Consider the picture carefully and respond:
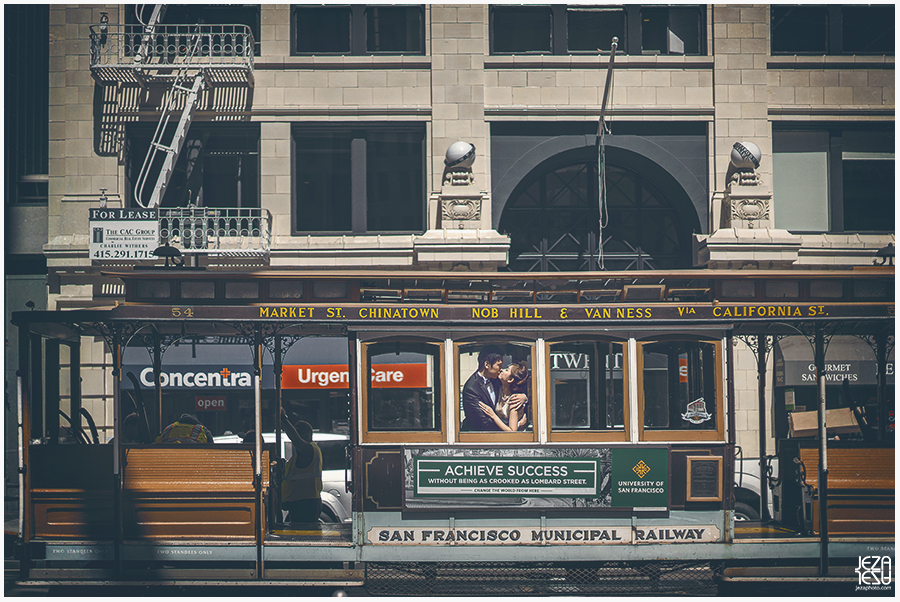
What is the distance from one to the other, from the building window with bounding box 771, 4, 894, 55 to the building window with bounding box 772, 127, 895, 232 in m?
1.46

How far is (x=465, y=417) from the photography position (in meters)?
7.94

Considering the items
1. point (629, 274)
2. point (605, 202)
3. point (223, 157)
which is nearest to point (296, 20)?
point (223, 157)

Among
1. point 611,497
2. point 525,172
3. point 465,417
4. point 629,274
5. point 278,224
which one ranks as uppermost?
point 525,172

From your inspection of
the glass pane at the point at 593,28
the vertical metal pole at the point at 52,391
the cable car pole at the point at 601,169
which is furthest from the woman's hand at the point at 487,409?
the glass pane at the point at 593,28

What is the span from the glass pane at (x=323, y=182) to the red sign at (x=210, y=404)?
346 cm

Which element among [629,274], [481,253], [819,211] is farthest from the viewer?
[819,211]

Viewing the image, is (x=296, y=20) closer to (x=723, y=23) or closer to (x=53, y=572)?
(x=723, y=23)

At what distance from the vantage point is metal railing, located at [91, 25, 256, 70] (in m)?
13.9

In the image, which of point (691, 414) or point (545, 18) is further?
point (545, 18)

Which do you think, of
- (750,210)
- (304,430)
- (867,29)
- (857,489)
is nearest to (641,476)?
(857,489)

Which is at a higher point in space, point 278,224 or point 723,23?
point 723,23

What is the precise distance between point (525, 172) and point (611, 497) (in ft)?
25.5

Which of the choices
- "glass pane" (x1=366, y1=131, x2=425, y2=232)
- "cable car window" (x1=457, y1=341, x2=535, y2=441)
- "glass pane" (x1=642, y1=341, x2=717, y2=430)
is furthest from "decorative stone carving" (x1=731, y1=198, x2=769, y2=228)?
"cable car window" (x1=457, y1=341, x2=535, y2=441)

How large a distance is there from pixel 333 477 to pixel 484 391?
12.4 feet
